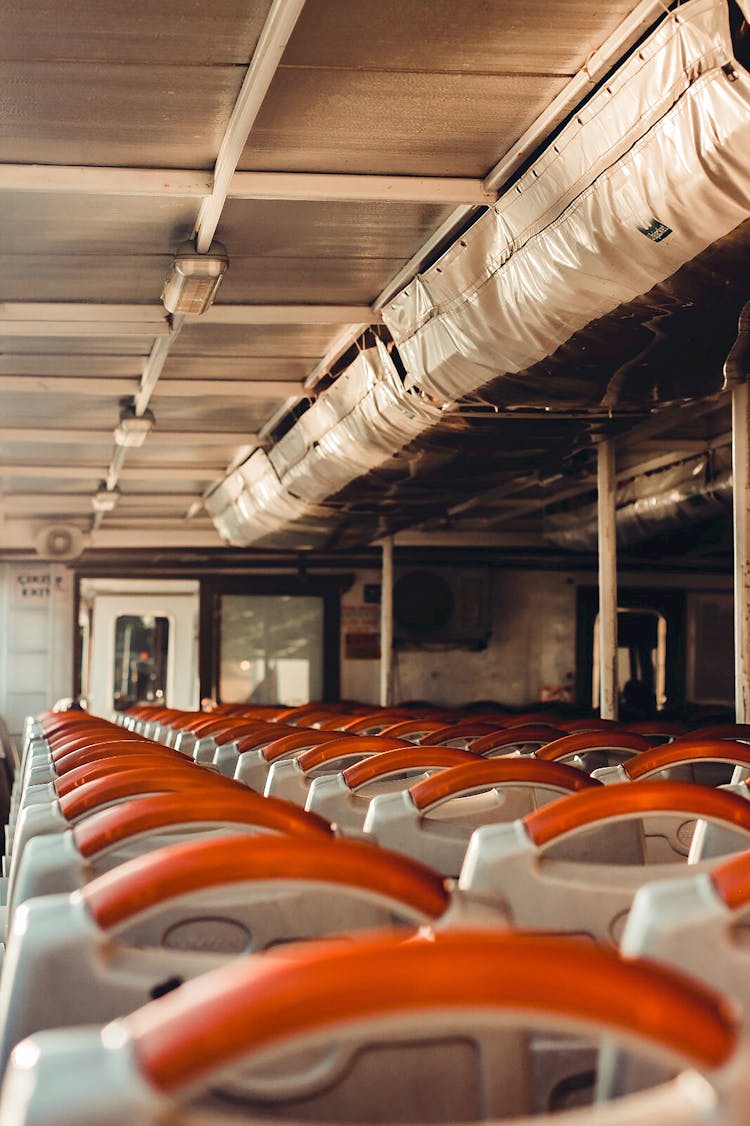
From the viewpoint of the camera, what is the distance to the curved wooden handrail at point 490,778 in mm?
2199

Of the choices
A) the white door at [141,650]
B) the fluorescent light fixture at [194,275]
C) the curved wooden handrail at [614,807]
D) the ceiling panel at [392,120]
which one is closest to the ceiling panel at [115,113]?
the ceiling panel at [392,120]

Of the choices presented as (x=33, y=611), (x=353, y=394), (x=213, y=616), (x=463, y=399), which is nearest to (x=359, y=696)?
(x=213, y=616)

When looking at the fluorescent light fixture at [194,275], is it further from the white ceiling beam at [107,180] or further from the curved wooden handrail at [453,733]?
the curved wooden handrail at [453,733]

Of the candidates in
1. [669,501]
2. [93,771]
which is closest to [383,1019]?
[93,771]

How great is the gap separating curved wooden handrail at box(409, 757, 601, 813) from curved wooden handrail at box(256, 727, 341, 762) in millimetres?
1416

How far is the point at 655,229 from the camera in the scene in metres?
3.05

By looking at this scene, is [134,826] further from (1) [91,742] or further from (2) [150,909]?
(1) [91,742]

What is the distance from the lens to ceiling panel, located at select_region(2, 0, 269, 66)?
3188mm

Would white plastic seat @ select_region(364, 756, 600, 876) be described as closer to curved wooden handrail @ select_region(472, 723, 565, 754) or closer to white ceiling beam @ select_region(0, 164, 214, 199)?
curved wooden handrail @ select_region(472, 723, 565, 754)

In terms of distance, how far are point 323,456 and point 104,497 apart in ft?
17.0

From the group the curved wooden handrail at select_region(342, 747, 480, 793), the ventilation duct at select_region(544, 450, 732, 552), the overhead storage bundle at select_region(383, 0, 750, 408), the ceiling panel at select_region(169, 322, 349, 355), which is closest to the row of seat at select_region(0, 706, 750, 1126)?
the curved wooden handrail at select_region(342, 747, 480, 793)

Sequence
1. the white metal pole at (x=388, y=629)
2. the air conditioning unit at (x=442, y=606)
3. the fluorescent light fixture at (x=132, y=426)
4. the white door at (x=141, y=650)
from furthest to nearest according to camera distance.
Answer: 1. the white door at (x=141, y=650)
2. the air conditioning unit at (x=442, y=606)
3. the white metal pole at (x=388, y=629)
4. the fluorescent light fixture at (x=132, y=426)

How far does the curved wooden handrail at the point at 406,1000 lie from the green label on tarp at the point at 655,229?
2.42 metres

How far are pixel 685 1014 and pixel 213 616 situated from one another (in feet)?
48.8
